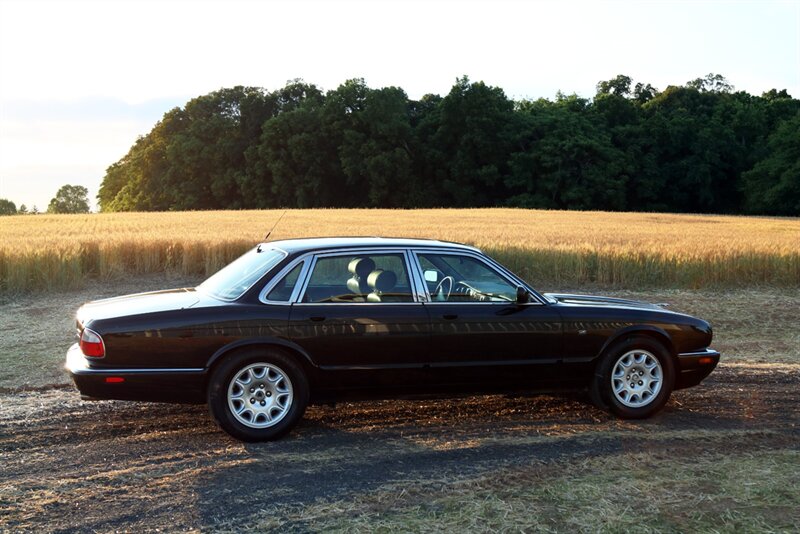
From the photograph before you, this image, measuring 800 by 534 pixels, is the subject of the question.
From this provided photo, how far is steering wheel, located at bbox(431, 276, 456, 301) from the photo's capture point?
6629mm

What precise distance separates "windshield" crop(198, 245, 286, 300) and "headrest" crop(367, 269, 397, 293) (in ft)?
2.37

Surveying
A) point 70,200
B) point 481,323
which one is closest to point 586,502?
point 481,323

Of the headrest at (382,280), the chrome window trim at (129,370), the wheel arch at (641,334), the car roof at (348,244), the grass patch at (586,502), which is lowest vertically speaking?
the grass patch at (586,502)

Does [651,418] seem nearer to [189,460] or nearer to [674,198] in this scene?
[189,460]

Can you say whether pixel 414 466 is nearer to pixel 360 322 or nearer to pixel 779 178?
pixel 360 322

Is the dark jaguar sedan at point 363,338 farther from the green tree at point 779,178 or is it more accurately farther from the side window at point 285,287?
the green tree at point 779,178

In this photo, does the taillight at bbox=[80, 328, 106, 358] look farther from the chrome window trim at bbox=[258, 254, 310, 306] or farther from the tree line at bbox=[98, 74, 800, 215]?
the tree line at bbox=[98, 74, 800, 215]

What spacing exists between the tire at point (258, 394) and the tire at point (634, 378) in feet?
8.27

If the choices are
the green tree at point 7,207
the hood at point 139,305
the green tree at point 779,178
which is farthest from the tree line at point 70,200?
the hood at point 139,305

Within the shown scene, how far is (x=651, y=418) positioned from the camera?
7000mm

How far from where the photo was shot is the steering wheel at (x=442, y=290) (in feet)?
21.7

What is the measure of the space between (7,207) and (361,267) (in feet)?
159

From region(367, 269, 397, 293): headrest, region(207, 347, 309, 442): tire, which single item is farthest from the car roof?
region(207, 347, 309, 442): tire

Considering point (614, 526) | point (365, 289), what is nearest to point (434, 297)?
point (365, 289)
